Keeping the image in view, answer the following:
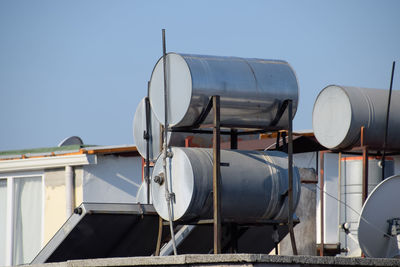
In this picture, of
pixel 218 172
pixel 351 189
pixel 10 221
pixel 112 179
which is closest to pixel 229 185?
pixel 218 172

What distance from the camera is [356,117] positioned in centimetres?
1509

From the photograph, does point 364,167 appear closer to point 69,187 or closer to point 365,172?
point 365,172

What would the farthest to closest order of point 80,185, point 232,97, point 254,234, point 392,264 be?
point 80,185
point 254,234
point 232,97
point 392,264

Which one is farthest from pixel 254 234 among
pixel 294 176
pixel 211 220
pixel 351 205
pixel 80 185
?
pixel 80 185

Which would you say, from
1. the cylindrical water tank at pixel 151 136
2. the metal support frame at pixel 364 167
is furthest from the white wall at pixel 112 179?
the metal support frame at pixel 364 167

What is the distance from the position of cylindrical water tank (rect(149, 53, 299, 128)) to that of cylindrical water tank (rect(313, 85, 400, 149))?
406 cm

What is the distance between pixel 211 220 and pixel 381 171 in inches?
269

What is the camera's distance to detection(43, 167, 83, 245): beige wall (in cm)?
2400

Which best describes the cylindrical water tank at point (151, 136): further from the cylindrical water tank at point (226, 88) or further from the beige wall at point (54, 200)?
the beige wall at point (54, 200)

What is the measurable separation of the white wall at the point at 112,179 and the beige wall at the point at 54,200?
0.37 metres

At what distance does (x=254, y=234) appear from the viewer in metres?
13.2

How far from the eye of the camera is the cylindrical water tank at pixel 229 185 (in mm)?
10367

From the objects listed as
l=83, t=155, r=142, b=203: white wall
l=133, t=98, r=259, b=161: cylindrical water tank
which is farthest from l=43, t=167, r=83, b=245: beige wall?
l=133, t=98, r=259, b=161: cylindrical water tank

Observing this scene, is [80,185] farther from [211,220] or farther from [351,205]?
[211,220]
